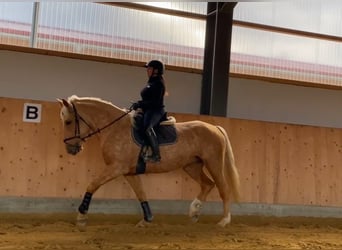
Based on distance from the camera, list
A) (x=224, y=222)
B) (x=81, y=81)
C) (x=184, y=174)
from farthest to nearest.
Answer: (x=81, y=81)
(x=184, y=174)
(x=224, y=222)

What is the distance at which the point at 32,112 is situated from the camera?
20.7 ft

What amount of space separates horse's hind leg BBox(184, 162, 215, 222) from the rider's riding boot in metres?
0.86

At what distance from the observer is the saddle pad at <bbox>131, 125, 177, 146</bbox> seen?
585 centimetres

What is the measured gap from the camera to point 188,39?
26.9 feet

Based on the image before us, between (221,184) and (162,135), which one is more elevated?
(162,135)

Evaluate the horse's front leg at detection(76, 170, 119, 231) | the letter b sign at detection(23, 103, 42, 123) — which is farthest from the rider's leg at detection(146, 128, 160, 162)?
the letter b sign at detection(23, 103, 42, 123)

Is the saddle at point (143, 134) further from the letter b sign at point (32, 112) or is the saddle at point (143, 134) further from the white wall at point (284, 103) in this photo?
the white wall at point (284, 103)

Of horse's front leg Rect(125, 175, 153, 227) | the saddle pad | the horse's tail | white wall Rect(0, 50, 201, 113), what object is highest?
white wall Rect(0, 50, 201, 113)

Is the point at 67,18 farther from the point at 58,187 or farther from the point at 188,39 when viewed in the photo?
the point at 58,187

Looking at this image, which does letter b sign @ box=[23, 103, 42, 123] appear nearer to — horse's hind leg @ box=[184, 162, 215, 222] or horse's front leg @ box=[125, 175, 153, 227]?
horse's front leg @ box=[125, 175, 153, 227]

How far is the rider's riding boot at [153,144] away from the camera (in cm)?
578

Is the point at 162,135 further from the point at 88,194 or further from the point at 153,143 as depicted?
the point at 88,194

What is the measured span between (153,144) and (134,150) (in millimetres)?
260

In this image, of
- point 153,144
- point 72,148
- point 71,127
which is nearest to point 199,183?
point 153,144
